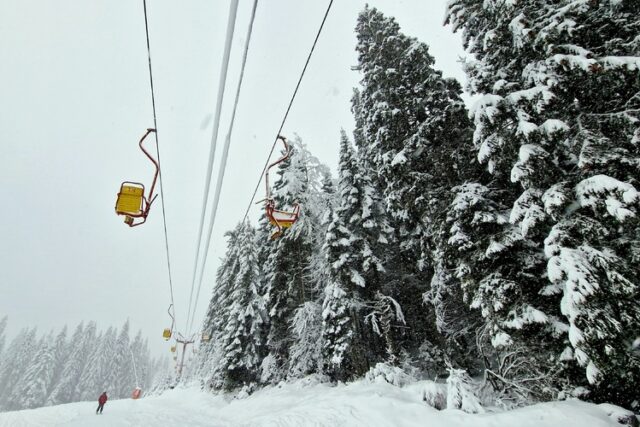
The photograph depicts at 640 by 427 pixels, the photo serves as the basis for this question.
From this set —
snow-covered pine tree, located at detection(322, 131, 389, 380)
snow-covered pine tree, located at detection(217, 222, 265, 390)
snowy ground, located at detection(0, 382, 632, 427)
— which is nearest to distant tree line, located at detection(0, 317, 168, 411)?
snowy ground, located at detection(0, 382, 632, 427)

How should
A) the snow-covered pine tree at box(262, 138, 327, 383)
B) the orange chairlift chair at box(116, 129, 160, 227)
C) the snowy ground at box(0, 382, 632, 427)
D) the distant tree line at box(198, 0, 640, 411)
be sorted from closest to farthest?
the snowy ground at box(0, 382, 632, 427) → the distant tree line at box(198, 0, 640, 411) → the orange chairlift chair at box(116, 129, 160, 227) → the snow-covered pine tree at box(262, 138, 327, 383)

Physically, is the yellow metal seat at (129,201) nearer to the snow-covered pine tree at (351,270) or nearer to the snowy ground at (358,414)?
the snowy ground at (358,414)

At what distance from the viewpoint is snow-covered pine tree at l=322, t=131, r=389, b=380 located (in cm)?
1334

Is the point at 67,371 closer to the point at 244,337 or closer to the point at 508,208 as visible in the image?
the point at 244,337

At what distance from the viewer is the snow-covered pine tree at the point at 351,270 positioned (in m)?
13.3

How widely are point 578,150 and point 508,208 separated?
2.17 m

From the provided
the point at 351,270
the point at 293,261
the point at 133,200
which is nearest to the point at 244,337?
the point at 293,261

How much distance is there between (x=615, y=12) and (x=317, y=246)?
14.6 m

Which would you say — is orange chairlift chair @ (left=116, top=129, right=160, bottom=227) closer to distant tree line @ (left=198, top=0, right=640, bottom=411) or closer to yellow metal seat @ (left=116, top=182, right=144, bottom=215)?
yellow metal seat @ (left=116, top=182, right=144, bottom=215)

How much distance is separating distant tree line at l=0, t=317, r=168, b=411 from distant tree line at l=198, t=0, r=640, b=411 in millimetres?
76188

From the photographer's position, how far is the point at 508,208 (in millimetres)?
8688

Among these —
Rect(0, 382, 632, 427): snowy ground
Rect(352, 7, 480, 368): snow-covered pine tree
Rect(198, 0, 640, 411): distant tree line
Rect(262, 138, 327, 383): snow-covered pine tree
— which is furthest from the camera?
Rect(262, 138, 327, 383): snow-covered pine tree

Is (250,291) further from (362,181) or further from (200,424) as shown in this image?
(362,181)

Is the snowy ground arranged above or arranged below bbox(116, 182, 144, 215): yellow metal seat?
below
